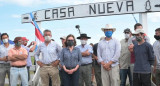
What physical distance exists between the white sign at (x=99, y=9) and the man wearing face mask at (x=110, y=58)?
268cm

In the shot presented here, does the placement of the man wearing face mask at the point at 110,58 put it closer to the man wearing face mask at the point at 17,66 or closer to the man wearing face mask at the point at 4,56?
the man wearing face mask at the point at 17,66

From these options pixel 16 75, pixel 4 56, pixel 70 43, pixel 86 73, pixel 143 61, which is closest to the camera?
pixel 143 61

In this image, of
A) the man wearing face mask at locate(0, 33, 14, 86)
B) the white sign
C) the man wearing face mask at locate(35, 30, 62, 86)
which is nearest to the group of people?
the man wearing face mask at locate(35, 30, 62, 86)

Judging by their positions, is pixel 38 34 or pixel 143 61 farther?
pixel 38 34

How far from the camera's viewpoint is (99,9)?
28.1ft

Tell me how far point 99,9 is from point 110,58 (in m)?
3.29

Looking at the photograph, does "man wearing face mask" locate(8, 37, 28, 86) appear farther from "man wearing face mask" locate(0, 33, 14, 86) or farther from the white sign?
the white sign

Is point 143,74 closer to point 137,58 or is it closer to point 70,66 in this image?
point 137,58

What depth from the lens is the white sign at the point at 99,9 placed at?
8141 mm

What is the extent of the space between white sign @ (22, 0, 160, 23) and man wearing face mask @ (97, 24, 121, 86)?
2.68 meters

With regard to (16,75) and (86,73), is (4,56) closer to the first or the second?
(16,75)

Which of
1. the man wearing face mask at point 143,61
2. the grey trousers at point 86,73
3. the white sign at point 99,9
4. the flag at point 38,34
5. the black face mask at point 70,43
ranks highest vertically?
the white sign at point 99,9

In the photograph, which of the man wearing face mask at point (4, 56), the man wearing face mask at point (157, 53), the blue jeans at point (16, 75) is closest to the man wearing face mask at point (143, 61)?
the man wearing face mask at point (157, 53)

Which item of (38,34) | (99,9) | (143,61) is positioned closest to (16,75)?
(38,34)
